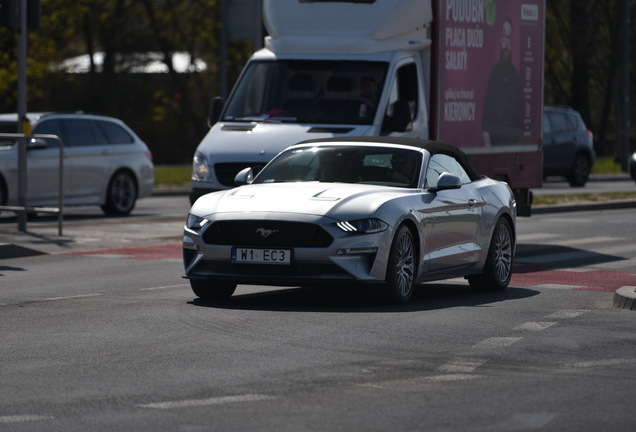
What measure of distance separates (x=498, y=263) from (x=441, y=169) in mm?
1053

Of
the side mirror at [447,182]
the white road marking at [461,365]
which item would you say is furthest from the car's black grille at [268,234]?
the white road marking at [461,365]

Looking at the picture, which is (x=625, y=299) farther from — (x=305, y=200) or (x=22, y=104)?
(x=22, y=104)

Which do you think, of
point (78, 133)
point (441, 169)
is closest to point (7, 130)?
point (78, 133)

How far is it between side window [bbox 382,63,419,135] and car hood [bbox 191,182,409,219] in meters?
5.07

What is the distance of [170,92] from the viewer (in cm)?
5838

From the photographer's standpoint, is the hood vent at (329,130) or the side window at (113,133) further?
the side window at (113,133)

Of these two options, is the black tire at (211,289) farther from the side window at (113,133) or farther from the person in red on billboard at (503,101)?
the side window at (113,133)

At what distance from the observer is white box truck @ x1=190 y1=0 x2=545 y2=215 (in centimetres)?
1739

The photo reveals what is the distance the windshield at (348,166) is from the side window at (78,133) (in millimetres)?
11585

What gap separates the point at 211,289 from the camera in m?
12.1

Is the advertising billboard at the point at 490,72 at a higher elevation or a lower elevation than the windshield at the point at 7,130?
higher

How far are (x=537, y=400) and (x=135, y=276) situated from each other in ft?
25.4

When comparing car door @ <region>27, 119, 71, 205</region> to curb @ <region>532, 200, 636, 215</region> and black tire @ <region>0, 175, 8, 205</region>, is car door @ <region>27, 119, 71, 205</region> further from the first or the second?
curb @ <region>532, 200, 636, 215</region>

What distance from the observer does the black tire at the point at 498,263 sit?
1343 centimetres
